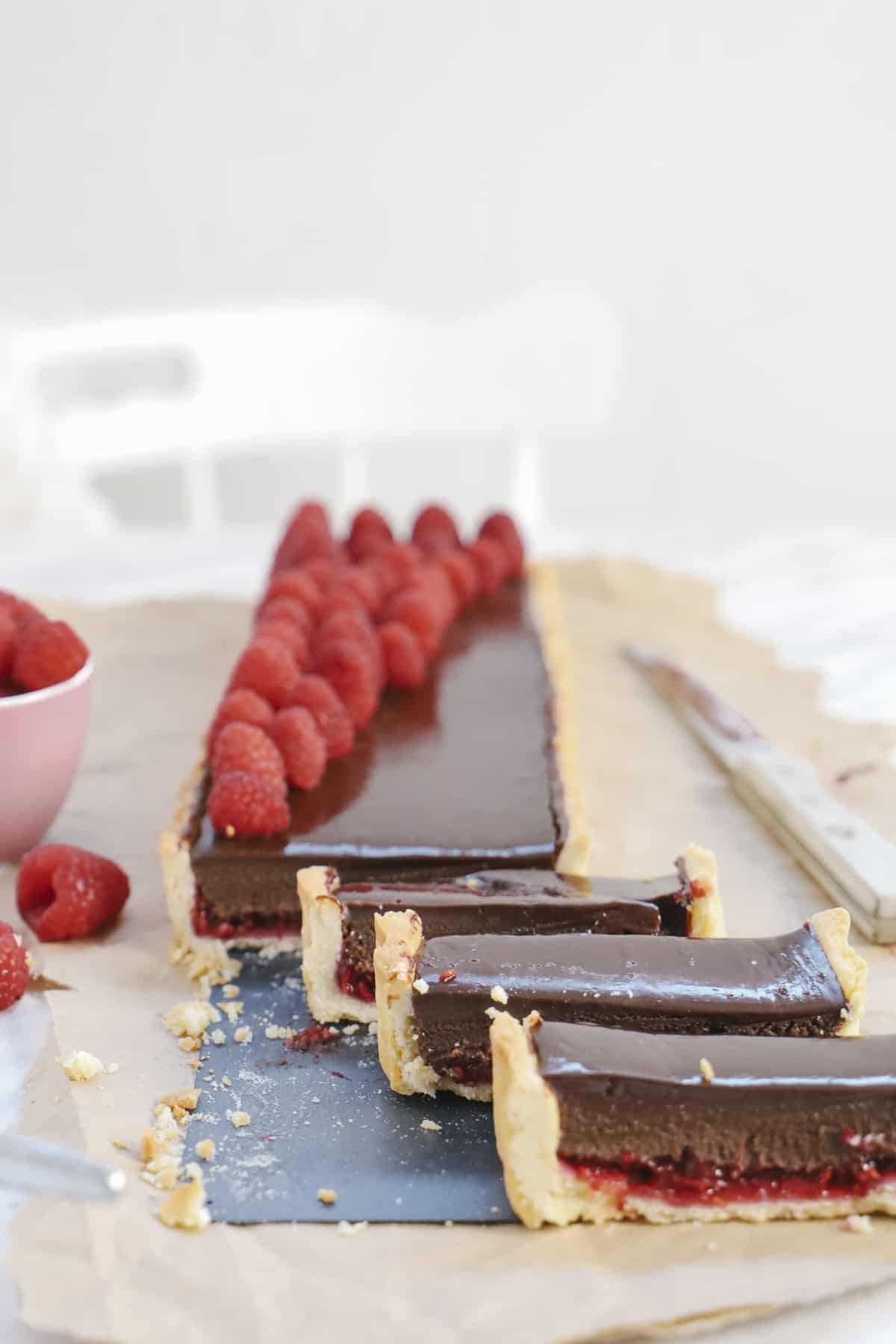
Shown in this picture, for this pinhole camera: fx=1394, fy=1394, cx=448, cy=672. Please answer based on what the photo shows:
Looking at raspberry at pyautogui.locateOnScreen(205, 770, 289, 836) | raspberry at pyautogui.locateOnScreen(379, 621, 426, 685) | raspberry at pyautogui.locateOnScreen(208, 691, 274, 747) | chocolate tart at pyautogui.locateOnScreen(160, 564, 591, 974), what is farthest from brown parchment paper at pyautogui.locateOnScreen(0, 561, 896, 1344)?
raspberry at pyautogui.locateOnScreen(379, 621, 426, 685)

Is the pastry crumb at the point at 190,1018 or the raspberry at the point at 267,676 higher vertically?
the raspberry at the point at 267,676

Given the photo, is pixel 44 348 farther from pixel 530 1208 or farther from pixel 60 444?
pixel 530 1208

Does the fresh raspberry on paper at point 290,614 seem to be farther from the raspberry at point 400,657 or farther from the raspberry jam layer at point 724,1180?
the raspberry jam layer at point 724,1180

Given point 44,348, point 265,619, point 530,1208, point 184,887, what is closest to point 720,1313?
point 530,1208

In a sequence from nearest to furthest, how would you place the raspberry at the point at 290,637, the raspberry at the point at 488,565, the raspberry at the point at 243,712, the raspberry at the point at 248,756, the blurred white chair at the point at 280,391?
1. the raspberry at the point at 248,756
2. the raspberry at the point at 243,712
3. the raspberry at the point at 290,637
4. the raspberry at the point at 488,565
5. the blurred white chair at the point at 280,391

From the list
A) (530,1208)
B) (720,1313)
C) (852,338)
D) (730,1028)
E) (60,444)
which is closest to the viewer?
(720,1313)

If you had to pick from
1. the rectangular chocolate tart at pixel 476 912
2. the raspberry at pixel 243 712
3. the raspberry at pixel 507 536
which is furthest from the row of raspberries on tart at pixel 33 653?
the raspberry at pixel 507 536
